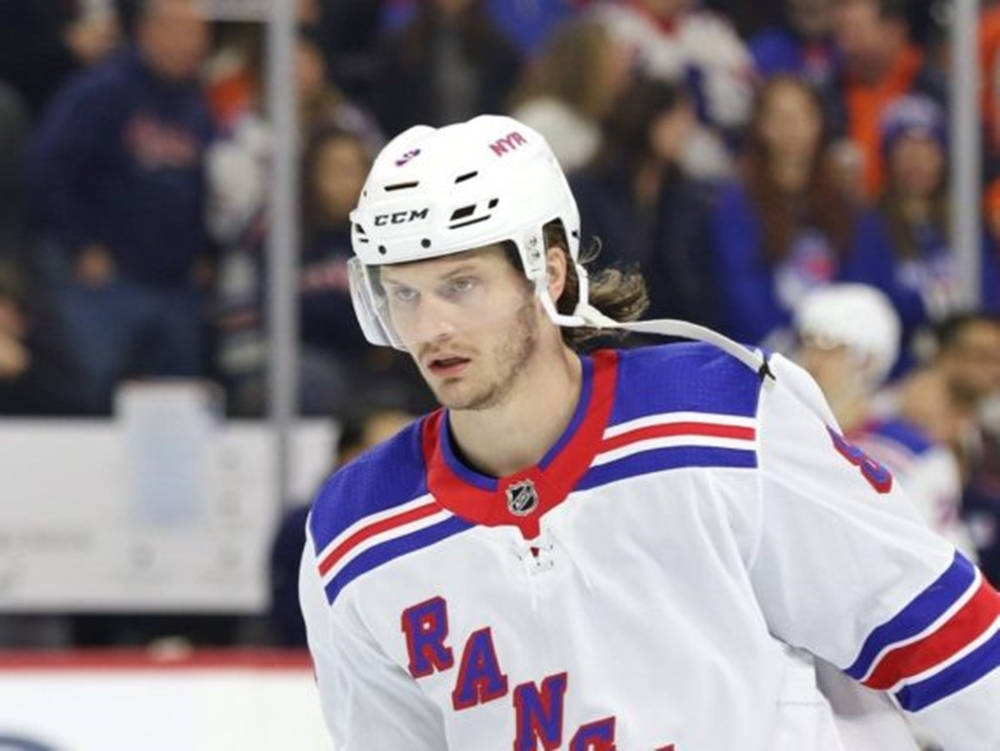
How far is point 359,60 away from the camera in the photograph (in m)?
5.80

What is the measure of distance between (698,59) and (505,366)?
3.64 meters

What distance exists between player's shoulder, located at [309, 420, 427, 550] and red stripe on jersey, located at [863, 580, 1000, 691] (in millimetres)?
489

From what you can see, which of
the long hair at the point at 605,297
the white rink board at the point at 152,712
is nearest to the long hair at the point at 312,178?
the white rink board at the point at 152,712

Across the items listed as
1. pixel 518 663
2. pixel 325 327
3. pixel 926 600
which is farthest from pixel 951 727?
pixel 325 327

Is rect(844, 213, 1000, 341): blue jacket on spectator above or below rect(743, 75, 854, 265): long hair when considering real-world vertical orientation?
below

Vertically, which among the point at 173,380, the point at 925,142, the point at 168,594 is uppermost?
the point at 925,142

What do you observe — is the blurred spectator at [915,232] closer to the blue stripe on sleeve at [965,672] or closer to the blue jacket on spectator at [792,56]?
the blue jacket on spectator at [792,56]

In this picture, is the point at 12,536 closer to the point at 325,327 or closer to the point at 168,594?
the point at 168,594

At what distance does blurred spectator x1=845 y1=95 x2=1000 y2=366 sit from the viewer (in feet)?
19.6

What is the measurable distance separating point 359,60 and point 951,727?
360 cm

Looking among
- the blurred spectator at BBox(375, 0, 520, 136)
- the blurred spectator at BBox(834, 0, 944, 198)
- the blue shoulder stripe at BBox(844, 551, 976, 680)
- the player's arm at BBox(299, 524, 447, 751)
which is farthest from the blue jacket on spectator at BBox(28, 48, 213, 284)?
the blue shoulder stripe at BBox(844, 551, 976, 680)

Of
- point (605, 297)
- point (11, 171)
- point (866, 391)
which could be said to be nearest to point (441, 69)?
point (11, 171)

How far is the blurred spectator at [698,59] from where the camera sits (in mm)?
5891

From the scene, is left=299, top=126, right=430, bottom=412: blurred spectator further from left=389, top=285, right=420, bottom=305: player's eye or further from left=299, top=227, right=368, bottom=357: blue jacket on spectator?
left=389, top=285, right=420, bottom=305: player's eye
